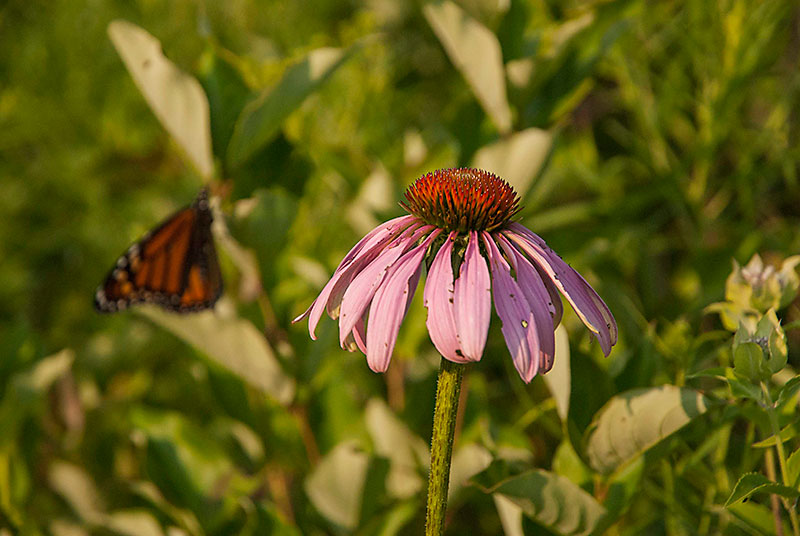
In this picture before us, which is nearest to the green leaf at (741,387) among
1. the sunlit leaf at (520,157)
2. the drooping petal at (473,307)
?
the drooping petal at (473,307)

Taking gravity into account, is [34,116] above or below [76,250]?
above

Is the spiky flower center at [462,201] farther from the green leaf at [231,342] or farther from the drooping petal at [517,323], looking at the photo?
the green leaf at [231,342]

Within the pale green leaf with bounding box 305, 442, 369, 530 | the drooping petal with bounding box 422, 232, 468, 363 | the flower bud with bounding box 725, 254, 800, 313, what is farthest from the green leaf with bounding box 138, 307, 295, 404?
the flower bud with bounding box 725, 254, 800, 313

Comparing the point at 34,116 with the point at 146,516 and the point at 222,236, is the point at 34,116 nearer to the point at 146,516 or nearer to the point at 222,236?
the point at 222,236

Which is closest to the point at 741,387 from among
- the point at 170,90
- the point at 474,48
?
the point at 474,48

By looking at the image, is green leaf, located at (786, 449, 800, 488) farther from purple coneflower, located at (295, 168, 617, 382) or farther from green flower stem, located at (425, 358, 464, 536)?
green flower stem, located at (425, 358, 464, 536)

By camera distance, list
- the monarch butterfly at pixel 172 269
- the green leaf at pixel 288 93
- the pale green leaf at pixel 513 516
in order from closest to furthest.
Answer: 1. the pale green leaf at pixel 513 516
2. the green leaf at pixel 288 93
3. the monarch butterfly at pixel 172 269

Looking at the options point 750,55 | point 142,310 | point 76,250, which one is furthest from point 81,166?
point 750,55
